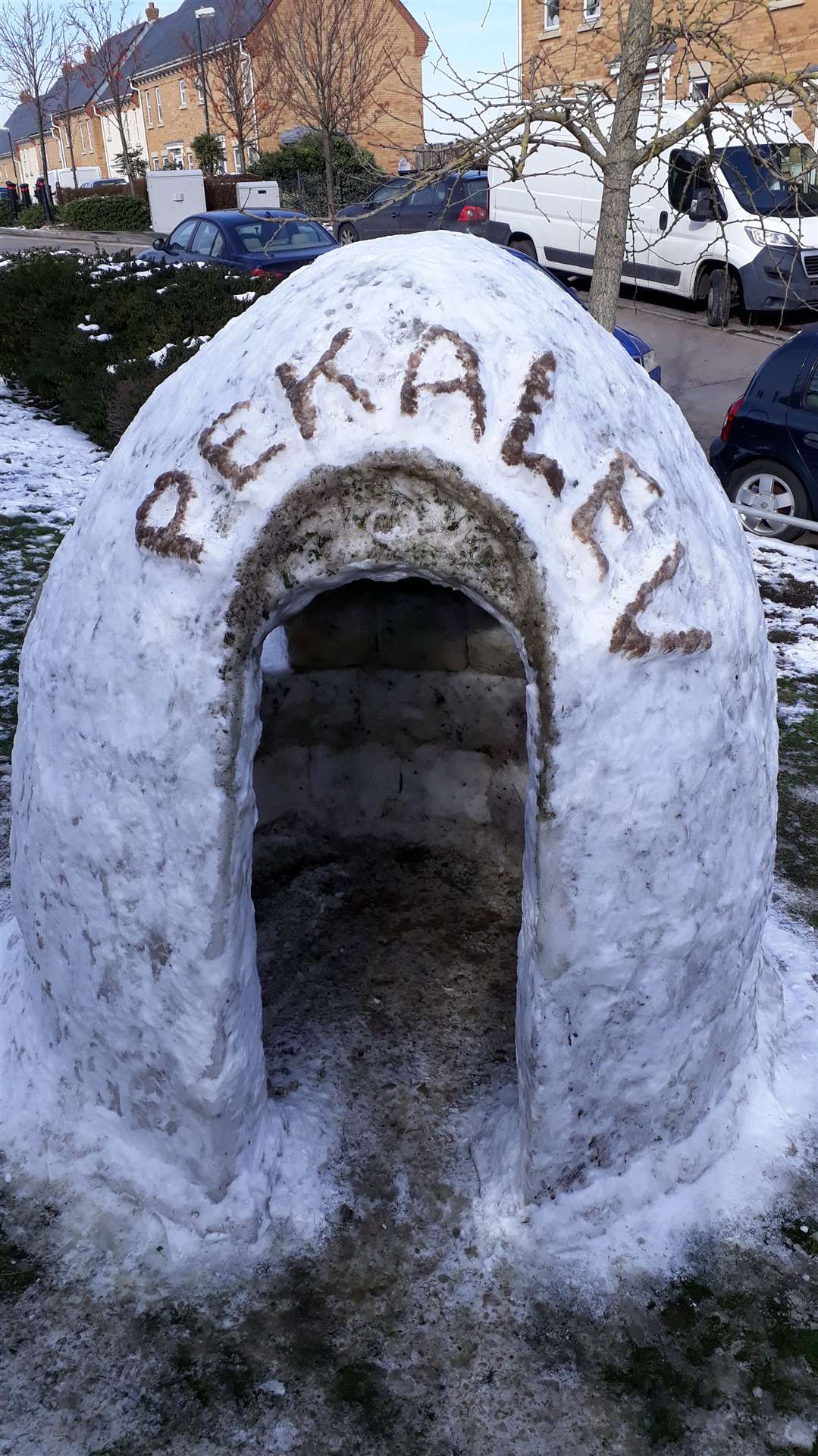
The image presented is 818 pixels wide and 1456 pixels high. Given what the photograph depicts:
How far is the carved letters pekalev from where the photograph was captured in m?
2.43

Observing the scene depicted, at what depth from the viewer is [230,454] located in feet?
8.16

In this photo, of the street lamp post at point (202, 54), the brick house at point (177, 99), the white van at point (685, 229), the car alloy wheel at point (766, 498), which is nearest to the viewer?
the car alloy wheel at point (766, 498)

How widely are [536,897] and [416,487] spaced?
1080 mm

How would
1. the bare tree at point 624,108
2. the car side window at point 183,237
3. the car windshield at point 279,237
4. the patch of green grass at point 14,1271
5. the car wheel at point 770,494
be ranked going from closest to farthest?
the patch of green grass at point 14,1271 → the bare tree at point 624,108 → the car wheel at point 770,494 → the car windshield at point 279,237 → the car side window at point 183,237

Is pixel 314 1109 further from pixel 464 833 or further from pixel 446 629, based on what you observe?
pixel 446 629

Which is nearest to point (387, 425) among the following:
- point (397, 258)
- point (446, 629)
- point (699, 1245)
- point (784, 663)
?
point (397, 258)

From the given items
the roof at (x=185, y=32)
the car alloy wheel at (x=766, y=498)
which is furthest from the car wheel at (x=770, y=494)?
the roof at (x=185, y=32)

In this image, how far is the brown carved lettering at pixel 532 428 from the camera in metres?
2.42

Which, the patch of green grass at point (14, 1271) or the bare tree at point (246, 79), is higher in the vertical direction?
the bare tree at point (246, 79)

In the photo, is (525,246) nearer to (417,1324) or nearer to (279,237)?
(279,237)

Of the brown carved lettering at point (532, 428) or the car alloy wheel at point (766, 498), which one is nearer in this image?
the brown carved lettering at point (532, 428)

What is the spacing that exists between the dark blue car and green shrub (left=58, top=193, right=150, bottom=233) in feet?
88.5

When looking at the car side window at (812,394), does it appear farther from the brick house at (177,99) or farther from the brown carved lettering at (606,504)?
the brick house at (177,99)

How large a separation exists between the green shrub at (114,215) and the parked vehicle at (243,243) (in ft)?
62.7
